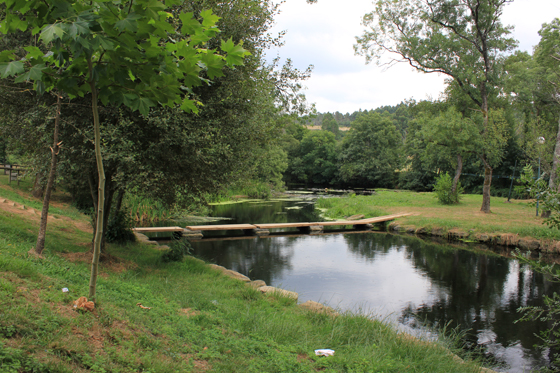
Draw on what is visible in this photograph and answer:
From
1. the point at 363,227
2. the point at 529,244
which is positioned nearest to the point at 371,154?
the point at 363,227

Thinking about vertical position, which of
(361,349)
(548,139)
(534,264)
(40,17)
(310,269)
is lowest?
(310,269)

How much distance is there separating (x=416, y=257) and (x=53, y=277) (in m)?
12.0

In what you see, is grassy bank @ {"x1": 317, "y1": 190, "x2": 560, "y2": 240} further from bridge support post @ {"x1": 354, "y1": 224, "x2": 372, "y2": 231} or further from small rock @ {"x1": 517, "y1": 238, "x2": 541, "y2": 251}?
bridge support post @ {"x1": 354, "y1": 224, "x2": 372, "y2": 231}

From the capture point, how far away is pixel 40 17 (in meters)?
2.71

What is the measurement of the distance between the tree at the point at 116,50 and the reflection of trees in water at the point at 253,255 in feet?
25.8

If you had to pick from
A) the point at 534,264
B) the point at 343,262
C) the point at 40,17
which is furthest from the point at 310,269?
the point at 40,17

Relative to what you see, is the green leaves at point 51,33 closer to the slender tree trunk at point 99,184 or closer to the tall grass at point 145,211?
the slender tree trunk at point 99,184

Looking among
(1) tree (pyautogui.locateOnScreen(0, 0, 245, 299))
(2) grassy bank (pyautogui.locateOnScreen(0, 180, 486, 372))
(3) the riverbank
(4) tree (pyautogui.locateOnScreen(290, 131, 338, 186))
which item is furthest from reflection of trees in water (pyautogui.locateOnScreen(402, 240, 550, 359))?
(4) tree (pyautogui.locateOnScreen(290, 131, 338, 186))

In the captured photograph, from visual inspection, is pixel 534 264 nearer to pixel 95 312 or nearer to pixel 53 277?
pixel 95 312

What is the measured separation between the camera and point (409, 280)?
10758 mm

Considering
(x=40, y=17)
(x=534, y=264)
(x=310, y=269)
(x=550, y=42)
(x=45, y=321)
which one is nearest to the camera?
(x=40, y=17)

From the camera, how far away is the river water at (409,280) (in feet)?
23.9

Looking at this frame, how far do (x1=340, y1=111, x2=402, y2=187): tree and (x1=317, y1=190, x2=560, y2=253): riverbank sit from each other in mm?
28510

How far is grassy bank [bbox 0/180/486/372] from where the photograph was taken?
300 cm
